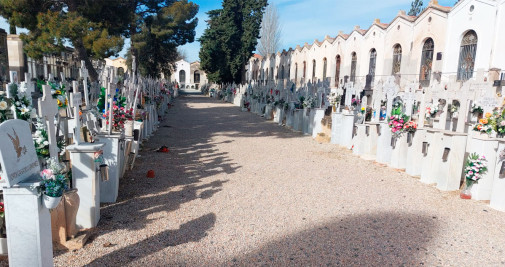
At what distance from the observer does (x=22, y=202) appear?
7.79 ft

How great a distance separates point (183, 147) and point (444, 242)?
624cm

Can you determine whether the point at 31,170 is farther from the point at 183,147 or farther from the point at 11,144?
the point at 183,147

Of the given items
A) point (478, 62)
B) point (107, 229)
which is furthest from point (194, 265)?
point (478, 62)

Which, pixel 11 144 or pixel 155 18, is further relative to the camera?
pixel 155 18

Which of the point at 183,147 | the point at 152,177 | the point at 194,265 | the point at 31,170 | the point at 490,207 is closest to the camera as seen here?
the point at 31,170

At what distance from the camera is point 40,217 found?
2453 mm

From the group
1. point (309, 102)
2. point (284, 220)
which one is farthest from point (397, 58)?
point (284, 220)

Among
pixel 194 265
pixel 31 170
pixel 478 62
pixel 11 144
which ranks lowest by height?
pixel 194 265

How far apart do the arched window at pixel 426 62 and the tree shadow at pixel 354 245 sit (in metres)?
17.5

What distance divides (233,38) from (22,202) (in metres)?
34.3

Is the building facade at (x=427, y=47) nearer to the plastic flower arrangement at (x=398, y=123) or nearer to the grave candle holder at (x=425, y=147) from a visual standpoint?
the plastic flower arrangement at (x=398, y=123)

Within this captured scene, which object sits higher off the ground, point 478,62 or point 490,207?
point 478,62

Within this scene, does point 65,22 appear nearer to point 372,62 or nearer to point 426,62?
point 426,62

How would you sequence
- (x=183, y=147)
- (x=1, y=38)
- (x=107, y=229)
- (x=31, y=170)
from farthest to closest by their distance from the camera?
(x=1, y=38) → (x=183, y=147) → (x=107, y=229) → (x=31, y=170)
